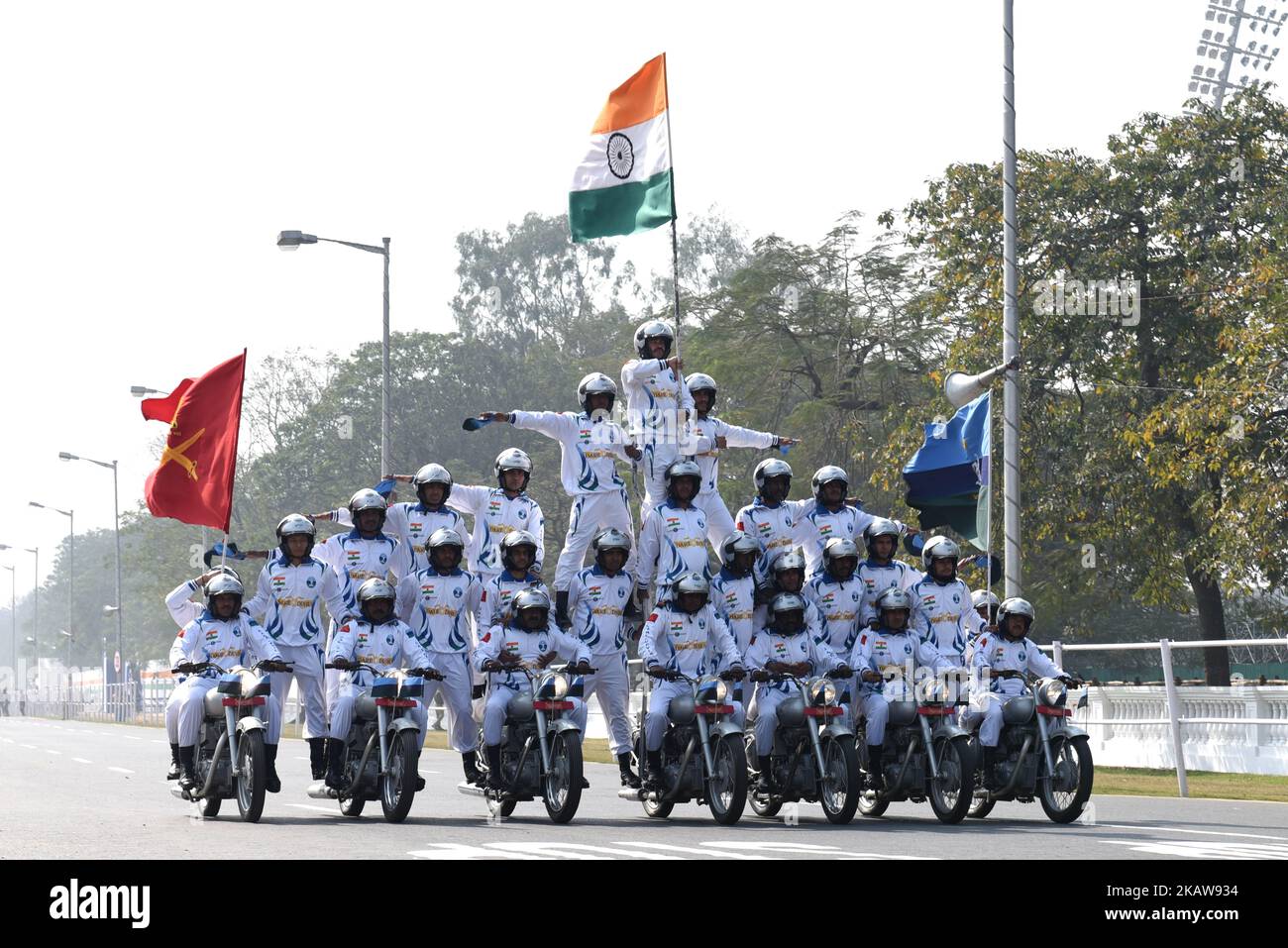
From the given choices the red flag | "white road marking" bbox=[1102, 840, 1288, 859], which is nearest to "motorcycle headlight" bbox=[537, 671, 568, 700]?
"white road marking" bbox=[1102, 840, 1288, 859]

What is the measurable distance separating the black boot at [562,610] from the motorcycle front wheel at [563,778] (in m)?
1.41

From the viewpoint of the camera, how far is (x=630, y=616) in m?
17.0

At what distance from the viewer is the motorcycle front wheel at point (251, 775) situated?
50.1 ft

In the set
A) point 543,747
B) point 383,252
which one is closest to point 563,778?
point 543,747

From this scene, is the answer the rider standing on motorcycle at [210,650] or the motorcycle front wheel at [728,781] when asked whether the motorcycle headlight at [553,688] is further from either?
the rider standing on motorcycle at [210,650]

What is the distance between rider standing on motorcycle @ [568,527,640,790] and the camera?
16.7 m

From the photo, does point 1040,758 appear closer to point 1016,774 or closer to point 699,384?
point 1016,774

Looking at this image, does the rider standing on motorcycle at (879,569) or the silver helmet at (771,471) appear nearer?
the rider standing on motorcycle at (879,569)

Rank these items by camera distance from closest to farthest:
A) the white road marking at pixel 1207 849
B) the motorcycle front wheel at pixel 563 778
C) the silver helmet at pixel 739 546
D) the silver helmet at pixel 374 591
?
the white road marking at pixel 1207 849 → the motorcycle front wheel at pixel 563 778 → the silver helmet at pixel 374 591 → the silver helmet at pixel 739 546

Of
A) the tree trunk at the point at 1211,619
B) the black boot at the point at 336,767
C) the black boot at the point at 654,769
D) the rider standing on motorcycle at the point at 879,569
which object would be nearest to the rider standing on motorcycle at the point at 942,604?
the rider standing on motorcycle at the point at 879,569

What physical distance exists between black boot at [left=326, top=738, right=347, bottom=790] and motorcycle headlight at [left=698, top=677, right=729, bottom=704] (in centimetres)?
295

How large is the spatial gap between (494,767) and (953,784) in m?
3.50

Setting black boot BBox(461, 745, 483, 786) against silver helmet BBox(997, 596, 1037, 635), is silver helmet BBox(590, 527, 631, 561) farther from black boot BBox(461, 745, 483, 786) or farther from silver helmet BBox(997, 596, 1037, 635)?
silver helmet BBox(997, 596, 1037, 635)

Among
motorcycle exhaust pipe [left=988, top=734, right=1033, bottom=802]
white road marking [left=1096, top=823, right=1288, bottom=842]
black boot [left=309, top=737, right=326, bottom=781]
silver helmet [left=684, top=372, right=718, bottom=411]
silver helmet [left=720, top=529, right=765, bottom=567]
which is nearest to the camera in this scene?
white road marking [left=1096, top=823, right=1288, bottom=842]
